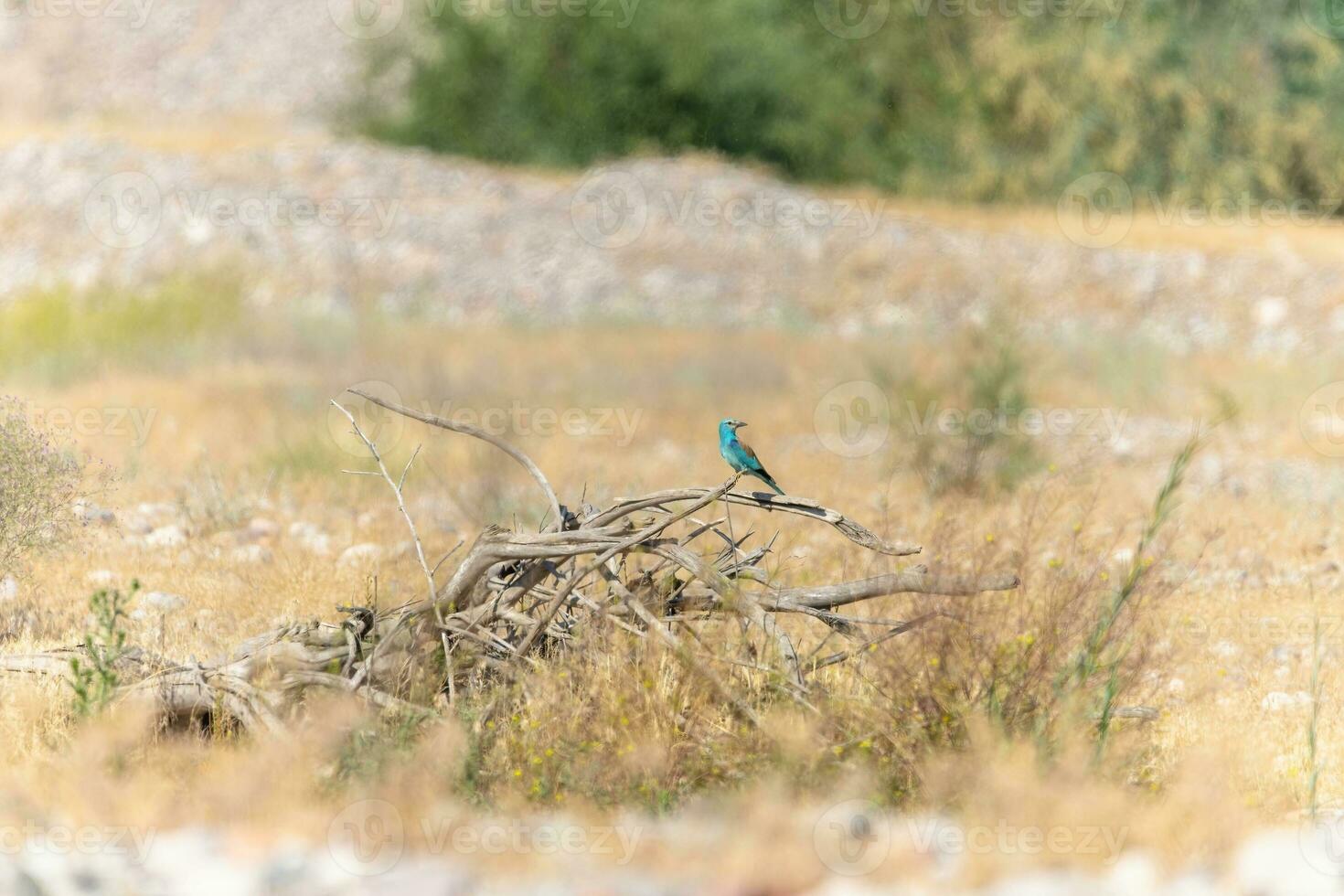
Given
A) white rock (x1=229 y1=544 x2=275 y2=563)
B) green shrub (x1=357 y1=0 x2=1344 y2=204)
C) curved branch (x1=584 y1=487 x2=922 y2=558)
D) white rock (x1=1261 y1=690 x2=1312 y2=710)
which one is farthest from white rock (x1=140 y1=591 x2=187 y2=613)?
green shrub (x1=357 y1=0 x2=1344 y2=204)

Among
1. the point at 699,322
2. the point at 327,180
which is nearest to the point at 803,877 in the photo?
the point at 699,322

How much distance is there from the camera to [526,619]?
162 inches

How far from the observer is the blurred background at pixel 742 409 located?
3475 mm

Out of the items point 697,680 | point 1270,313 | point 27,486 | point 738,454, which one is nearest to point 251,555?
point 27,486

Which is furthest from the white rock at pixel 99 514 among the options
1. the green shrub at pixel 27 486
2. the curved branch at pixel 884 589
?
the curved branch at pixel 884 589

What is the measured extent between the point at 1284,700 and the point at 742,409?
758 cm

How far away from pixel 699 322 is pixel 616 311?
3.68ft

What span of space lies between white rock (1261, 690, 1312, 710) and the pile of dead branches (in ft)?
5.27

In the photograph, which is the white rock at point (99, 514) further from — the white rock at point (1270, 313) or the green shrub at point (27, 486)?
the white rock at point (1270, 313)

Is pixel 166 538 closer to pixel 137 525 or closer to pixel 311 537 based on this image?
pixel 137 525

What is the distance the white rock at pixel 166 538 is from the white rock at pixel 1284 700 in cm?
476

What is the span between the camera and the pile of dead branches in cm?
392

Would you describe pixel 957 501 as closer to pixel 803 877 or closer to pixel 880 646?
pixel 880 646

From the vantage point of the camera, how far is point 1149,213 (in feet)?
88.5
